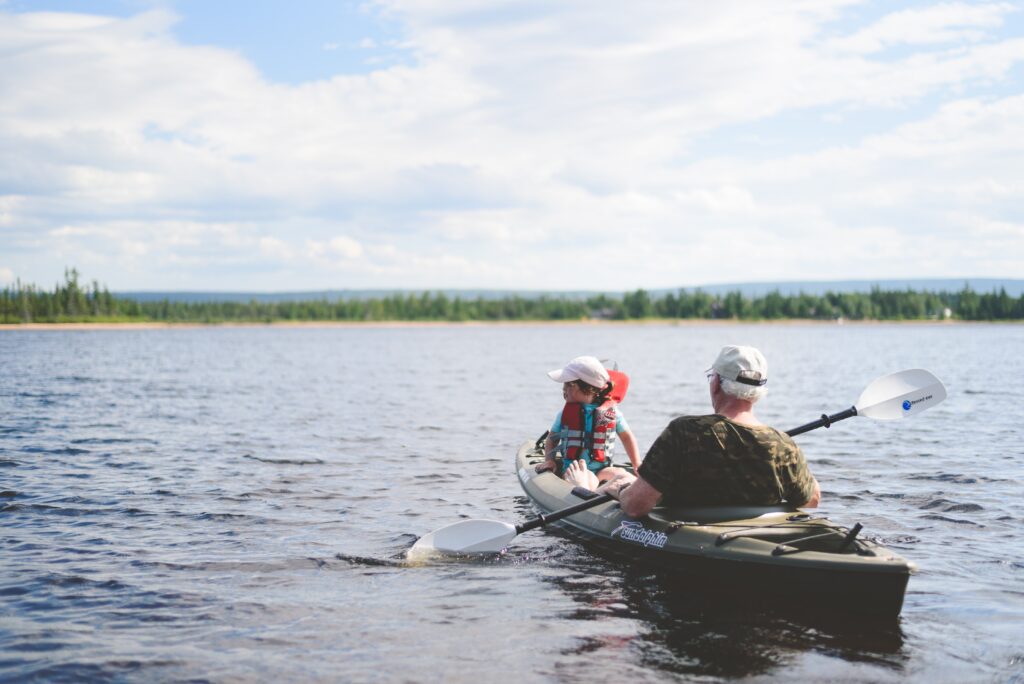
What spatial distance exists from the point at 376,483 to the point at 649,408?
1398cm

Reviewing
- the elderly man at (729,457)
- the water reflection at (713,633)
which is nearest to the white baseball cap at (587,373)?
the elderly man at (729,457)

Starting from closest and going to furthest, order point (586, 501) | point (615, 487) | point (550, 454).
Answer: point (615, 487)
point (586, 501)
point (550, 454)

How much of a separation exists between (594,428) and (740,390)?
327 cm

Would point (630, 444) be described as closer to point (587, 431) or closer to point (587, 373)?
point (587, 431)

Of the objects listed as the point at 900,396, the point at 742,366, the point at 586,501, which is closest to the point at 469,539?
the point at 586,501

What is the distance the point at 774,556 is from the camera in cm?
705

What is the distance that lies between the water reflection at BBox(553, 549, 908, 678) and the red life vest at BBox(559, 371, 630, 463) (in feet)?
7.17

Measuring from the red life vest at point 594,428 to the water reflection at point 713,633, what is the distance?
2.18 m

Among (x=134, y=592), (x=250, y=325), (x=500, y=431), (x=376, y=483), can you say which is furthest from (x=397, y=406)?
(x=250, y=325)

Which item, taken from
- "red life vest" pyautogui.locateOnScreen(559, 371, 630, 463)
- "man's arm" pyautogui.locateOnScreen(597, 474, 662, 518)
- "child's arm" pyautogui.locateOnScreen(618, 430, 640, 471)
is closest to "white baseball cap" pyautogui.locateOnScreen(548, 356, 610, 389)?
"red life vest" pyautogui.locateOnScreen(559, 371, 630, 463)

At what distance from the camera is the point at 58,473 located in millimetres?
14320

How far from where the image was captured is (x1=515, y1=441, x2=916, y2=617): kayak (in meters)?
6.77

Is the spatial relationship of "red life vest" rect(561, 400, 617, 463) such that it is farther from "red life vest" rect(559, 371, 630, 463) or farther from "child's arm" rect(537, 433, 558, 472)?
"child's arm" rect(537, 433, 558, 472)

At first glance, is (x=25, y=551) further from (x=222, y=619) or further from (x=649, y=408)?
(x=649, y=408)
